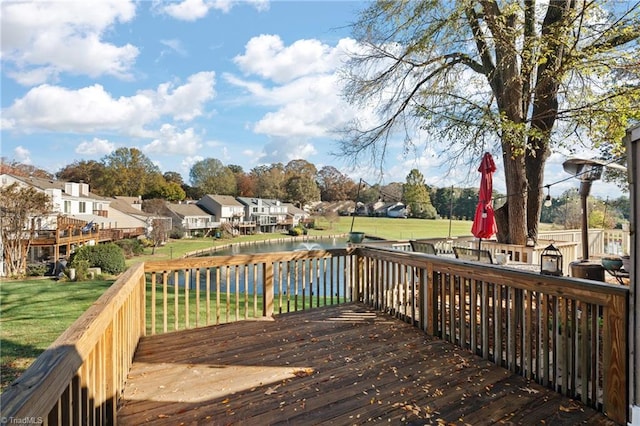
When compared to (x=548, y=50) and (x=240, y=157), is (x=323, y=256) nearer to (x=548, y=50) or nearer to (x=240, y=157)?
(x=548, y=50)

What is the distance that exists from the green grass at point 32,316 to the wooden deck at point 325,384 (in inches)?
86.4

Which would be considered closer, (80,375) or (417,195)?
(80,375)

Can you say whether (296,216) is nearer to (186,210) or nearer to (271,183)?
(271,183)

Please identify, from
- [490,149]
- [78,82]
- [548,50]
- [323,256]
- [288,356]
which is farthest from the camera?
[78,82]

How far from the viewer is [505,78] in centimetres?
668

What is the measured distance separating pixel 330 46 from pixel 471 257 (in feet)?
19.3

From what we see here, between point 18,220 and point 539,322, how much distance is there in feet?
71.4

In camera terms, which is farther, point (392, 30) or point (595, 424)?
point (392, 30)

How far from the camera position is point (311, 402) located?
7.88 ft

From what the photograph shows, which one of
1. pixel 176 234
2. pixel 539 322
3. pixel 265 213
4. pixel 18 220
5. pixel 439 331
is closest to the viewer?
pixel 539 322

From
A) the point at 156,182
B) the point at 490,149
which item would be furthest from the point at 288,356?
the point at 156,182

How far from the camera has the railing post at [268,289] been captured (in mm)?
4426

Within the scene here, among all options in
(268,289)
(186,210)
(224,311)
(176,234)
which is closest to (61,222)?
(176,234)

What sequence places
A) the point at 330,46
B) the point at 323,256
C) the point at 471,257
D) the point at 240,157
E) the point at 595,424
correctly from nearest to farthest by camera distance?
the point at 595,424 < the point at 323,256 < the point at 471,257 < the point at 330,46 < the point at 240,157
